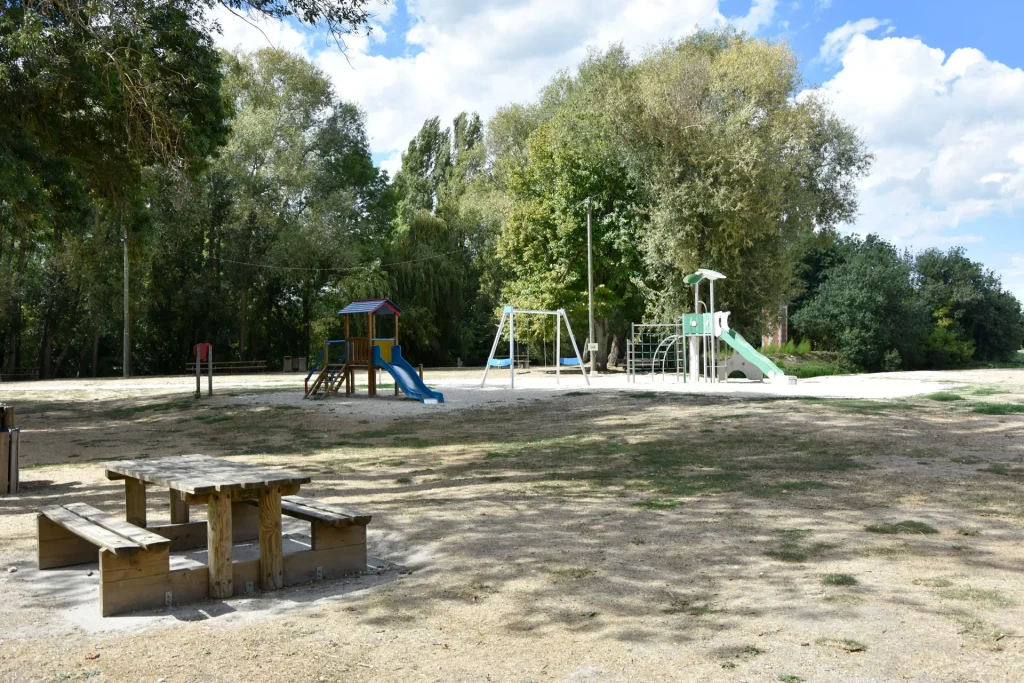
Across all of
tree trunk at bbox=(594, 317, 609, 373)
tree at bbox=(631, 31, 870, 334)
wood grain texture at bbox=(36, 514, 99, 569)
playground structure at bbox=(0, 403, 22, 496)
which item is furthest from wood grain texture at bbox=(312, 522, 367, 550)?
tree trunk at bbox=(594, 317, 609, 373)

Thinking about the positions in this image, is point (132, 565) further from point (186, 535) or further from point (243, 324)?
point (243, 324)

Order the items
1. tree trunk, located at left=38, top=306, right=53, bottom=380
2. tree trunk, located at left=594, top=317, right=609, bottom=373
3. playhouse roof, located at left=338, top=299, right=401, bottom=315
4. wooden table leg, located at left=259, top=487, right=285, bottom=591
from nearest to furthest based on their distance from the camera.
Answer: wooden table leg, located at left=259, top=487, right=285, bottom=591
playhouse roof, located at left=338, top=299, right=401, bottom=315
tree trunk, located at left=594, top=317, right=609, bottom=373
tree trunk, located at left=38, top=306, right=53, bottom=380

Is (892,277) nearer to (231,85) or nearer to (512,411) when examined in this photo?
(512,411)

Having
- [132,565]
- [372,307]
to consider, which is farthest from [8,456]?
[372,307]

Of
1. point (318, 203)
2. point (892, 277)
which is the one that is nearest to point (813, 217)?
point (892, 277)

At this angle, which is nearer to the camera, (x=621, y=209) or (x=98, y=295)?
(x=621, y=209)

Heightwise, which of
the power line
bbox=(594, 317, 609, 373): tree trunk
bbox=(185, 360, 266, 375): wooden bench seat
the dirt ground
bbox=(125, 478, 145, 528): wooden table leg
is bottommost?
the dirt ground

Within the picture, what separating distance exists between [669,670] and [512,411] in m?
13.1

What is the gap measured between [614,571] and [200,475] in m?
2.52

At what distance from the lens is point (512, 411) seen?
1673cm

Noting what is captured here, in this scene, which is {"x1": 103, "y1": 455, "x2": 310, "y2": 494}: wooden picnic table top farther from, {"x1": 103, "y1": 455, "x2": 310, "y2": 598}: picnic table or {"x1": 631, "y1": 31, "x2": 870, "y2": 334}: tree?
{"x1": 631, "y1": 31, "x2": 870, "y2": 334}: tree

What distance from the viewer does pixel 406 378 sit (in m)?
20.4

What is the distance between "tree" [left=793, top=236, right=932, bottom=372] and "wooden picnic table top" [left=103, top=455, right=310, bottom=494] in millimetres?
36769

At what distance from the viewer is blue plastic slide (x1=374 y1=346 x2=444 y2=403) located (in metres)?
19.2
